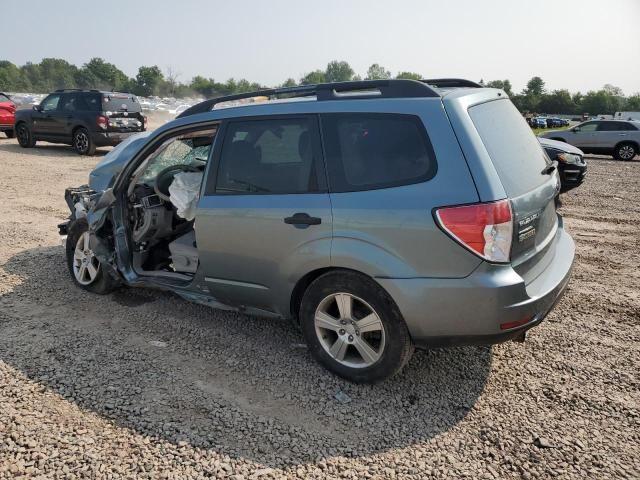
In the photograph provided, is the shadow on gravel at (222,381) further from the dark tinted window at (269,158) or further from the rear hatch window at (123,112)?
the rear hatch window at (123,112)

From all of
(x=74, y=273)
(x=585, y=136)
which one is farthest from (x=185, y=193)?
(x=585, y=136)

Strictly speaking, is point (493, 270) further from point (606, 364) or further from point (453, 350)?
point (606, 364)

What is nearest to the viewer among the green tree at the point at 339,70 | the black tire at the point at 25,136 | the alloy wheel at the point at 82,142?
the alloy wheel at the point at 82,142

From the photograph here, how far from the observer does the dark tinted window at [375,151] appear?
2.86 m

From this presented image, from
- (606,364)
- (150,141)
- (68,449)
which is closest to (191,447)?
(68,449)

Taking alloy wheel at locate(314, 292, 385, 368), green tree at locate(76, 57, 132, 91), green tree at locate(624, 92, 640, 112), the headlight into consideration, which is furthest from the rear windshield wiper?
green tree at locate(624, 92, 640, 112)

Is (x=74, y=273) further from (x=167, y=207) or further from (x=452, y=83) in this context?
(x=452, y=83)

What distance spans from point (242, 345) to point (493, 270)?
79.1 inches

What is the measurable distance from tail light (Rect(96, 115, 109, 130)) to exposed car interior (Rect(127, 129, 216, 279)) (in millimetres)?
10502

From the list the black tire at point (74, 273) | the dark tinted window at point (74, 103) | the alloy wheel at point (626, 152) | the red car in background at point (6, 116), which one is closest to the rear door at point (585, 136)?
the alloy wheel at point (626, 152)

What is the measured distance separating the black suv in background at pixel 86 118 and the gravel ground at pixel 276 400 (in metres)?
10.5

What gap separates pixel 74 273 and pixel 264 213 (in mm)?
2540

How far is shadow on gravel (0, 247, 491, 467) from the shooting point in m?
2.80

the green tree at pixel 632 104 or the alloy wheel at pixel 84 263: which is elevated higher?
the green tree at pixel 632 104
